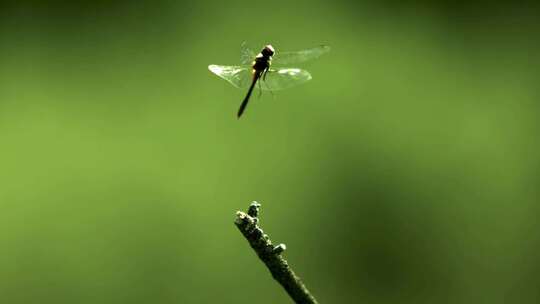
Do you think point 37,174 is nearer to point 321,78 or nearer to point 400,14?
point 321,78

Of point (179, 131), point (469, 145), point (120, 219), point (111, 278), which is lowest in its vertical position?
point (469, 145)

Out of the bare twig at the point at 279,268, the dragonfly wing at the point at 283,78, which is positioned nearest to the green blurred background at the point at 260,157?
the dragonfly wing at the point at 283,78

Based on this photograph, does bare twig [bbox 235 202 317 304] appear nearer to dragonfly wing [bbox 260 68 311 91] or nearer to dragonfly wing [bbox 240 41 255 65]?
dragonfly wing [bbox 260 68 311 91]

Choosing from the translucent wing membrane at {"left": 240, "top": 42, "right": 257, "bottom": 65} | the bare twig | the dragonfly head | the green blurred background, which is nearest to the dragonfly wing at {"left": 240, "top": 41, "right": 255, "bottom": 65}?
the translucent wing membrane at {"left": 240, "top": 42, "right": 257, "bottom": 65}

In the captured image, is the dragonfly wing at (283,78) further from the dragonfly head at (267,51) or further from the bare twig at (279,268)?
the bare twig at (279,268)

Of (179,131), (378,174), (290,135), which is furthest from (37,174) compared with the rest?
(378,174)

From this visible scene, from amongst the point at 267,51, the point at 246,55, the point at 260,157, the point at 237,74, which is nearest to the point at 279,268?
Answer: the point at 267,51

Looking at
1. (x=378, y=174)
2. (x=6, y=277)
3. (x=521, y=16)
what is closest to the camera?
(x=6, y=277)
